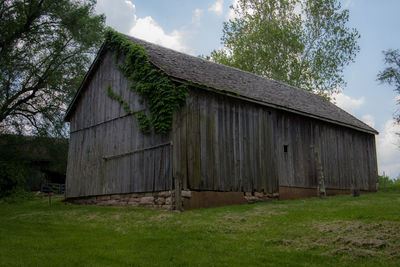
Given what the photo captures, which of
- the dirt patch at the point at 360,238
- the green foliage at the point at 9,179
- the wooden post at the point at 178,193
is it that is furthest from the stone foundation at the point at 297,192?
the green foliage at the point at 9,179

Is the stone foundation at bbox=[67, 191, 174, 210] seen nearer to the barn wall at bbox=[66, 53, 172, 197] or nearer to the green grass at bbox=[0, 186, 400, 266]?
the barn wall at bbox=[66, 53, 172, 197]

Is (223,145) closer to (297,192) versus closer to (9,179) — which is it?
(297,192)

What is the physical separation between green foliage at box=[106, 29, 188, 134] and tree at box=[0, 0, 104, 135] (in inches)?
363

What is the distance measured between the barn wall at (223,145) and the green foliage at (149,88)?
50 cm

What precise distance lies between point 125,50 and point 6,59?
35.0 ft

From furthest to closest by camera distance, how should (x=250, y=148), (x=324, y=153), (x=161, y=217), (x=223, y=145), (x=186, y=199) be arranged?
1. (x=324, y=153)
2. (x=250, y=148)
3. (x=223, y=145)
4. (x=186, y=199)
5. (x=161, y=217)

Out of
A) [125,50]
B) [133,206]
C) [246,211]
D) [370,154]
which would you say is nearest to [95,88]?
[125,50]

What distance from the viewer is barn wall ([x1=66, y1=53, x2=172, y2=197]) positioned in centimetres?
1612

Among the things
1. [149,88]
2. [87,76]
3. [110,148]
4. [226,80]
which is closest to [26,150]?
[87,76]

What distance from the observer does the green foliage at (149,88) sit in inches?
616

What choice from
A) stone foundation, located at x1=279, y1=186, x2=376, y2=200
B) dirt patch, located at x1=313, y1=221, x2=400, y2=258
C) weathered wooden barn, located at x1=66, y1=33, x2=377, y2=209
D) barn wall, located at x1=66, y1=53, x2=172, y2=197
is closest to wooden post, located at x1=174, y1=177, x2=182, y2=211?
weathered wooden barn, located at x1=66, y1=33, x2=377, y2=209

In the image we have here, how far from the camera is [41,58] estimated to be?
27.3m

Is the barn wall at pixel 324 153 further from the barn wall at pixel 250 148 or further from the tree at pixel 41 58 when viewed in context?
the tree at pixel 41 58

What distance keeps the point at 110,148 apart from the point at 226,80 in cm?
620
